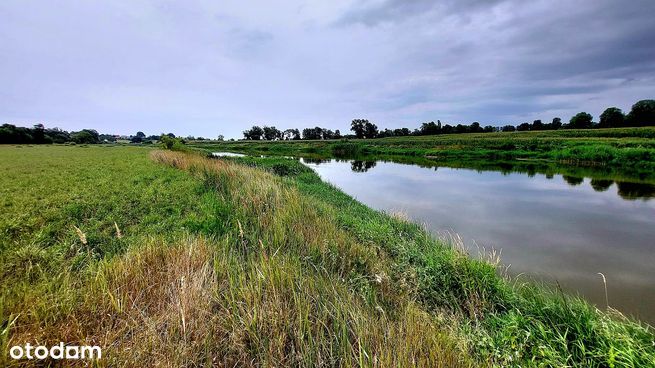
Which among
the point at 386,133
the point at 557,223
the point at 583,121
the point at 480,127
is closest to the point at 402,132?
the point at 386,133

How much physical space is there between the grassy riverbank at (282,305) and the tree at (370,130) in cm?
11384

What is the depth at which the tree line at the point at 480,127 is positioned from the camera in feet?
222

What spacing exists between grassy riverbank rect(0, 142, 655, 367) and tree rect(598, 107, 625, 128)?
103 m

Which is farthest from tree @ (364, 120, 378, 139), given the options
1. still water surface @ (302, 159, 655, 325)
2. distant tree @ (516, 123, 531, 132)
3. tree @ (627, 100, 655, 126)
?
still water surface @ (302, 159, 655, 325)

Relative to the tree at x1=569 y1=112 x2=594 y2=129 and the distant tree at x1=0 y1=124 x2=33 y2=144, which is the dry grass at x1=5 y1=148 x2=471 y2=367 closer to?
the distant tree at x1=0 y1=124 x2=33 y2=144

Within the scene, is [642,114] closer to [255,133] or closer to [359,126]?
[359,126]

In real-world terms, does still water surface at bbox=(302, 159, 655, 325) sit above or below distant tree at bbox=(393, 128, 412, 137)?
below

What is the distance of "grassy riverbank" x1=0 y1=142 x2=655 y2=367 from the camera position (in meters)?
2.54

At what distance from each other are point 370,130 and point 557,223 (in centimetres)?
10970

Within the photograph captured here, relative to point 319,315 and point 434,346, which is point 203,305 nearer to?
point 319,315

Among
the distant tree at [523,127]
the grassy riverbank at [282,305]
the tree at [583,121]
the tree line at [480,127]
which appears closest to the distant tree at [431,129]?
the tree line at [480,127]

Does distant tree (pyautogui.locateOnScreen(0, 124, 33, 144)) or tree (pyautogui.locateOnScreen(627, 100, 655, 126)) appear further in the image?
tree (pyautogui.locateOnScreen(627, 100, 655, 126))

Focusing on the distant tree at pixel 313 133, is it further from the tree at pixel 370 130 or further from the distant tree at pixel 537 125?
the distant tree at pixel 537 125

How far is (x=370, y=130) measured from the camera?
4594 inches
